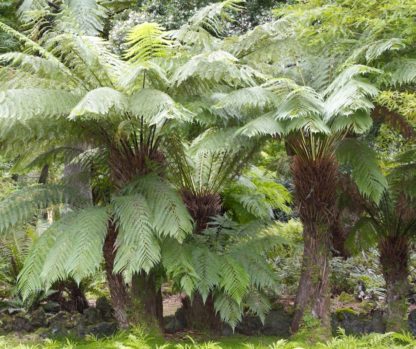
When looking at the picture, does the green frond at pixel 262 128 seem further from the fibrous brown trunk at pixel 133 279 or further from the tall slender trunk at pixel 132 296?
the tall slender trunk at pixel 132 296

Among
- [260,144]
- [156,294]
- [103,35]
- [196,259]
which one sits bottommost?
[156,294]

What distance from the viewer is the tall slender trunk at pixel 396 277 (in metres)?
4.64

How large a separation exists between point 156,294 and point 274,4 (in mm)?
5660

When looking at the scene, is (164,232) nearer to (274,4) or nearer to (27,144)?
(27,144)

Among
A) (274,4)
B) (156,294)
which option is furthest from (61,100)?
(274,4)

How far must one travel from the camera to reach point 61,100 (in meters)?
4.04

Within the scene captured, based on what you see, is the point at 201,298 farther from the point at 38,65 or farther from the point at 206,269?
the point at 38,65

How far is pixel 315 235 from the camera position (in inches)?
177

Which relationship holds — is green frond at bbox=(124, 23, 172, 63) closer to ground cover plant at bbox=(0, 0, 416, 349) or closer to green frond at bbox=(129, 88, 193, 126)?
ground cover plant at bbox=(0, 0, 416, 349)

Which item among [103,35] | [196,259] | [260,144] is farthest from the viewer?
[103,35]

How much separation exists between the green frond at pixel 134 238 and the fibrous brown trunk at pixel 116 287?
0.35 metres

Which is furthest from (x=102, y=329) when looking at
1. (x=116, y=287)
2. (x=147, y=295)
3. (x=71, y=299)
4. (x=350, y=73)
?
(x=350, y=73)

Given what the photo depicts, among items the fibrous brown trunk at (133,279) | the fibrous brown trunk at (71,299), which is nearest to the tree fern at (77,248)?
the fibrous brown trunk at (133,279)

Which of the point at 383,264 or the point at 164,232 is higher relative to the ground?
the point at 164,232
